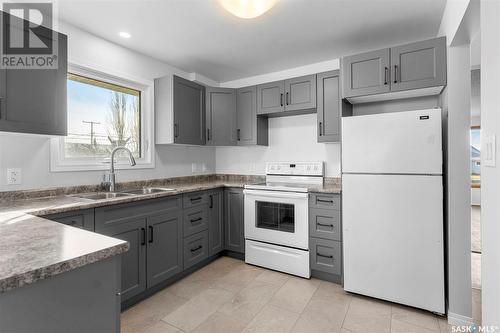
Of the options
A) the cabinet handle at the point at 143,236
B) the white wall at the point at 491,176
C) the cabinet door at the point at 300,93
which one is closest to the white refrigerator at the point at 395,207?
the cabinet door at the point at 300,93

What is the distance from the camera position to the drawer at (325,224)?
2539 millimetres

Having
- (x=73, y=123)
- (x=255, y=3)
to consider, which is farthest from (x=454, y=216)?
(x=73, y=123)

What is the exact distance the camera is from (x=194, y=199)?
282 cm

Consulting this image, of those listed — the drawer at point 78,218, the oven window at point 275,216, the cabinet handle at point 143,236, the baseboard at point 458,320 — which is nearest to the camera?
the drawer at point 78,218

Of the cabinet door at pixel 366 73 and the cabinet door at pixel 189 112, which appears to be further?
the cabinet door at pixel 189 112

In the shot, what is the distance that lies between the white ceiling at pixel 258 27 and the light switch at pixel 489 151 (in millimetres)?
1517

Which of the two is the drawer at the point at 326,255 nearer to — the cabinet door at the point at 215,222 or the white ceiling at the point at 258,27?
the cabinet door at the point at 215,222

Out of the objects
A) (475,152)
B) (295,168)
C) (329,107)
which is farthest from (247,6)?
(475,152)

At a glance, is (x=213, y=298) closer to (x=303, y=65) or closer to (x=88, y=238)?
(x=88, y=238)

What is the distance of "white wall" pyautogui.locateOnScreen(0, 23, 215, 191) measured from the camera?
202 centimetres

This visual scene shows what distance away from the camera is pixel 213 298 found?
7.55ft

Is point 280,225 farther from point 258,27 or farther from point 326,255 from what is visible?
point 258,27

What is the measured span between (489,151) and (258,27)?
2037 millimetres

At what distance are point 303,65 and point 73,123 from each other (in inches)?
104
